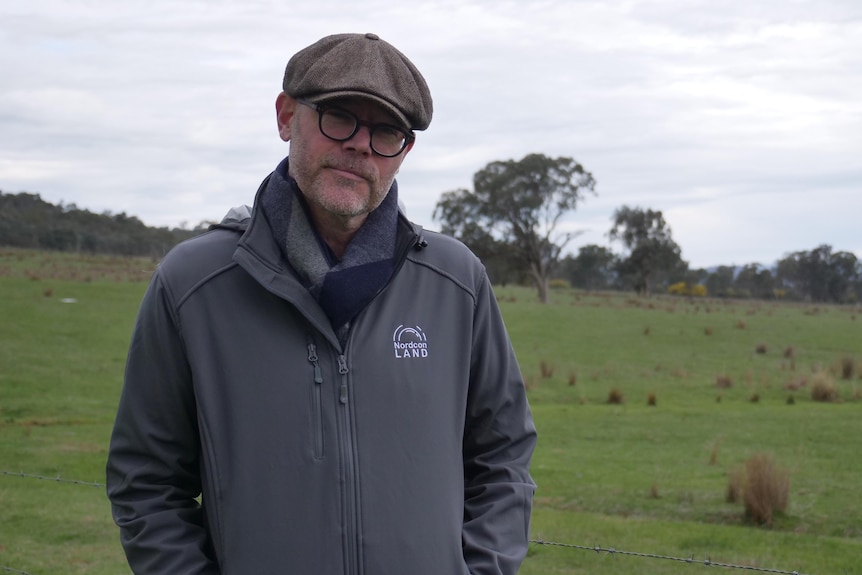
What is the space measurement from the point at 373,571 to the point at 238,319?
0.68 m

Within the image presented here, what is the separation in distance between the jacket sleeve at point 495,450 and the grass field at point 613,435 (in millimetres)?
5029

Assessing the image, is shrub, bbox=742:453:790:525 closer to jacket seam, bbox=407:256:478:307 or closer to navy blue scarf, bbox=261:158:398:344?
jacket seam, bbox=407:256:478:307

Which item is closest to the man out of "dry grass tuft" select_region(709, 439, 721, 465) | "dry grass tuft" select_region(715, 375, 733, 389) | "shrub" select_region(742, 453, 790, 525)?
"shrub" select_region(742, 453, 790, 525)

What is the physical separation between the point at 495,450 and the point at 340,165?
0.88 metres

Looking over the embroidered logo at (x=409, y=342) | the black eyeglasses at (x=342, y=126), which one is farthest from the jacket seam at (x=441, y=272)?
the black eyeglasses at (x=342, y=126)

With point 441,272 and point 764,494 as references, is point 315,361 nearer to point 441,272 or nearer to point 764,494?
point 441,272

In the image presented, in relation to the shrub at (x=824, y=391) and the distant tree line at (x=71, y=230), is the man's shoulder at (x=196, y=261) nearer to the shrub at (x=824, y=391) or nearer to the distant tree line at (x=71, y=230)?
the shrub at (x=824, y=391)

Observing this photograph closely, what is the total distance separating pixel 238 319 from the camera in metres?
2.43

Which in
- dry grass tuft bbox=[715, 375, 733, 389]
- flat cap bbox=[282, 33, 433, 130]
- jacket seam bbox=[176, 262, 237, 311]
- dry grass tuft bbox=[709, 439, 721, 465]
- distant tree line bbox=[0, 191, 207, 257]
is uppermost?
distant tree line bbox=[0, 191, 207, 257]

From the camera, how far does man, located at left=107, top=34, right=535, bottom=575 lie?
235 cm

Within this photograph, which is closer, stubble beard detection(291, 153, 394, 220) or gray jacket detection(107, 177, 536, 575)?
gray jacket detection(107, 177, 536, 575)

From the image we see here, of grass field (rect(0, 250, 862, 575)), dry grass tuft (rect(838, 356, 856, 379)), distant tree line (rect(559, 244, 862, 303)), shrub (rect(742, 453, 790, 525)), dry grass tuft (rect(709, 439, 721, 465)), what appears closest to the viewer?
grass field (rect(0, 250, 862, 575))

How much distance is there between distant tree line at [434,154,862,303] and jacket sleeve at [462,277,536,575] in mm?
53299

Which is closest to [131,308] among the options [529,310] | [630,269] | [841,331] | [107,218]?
[529,310]
